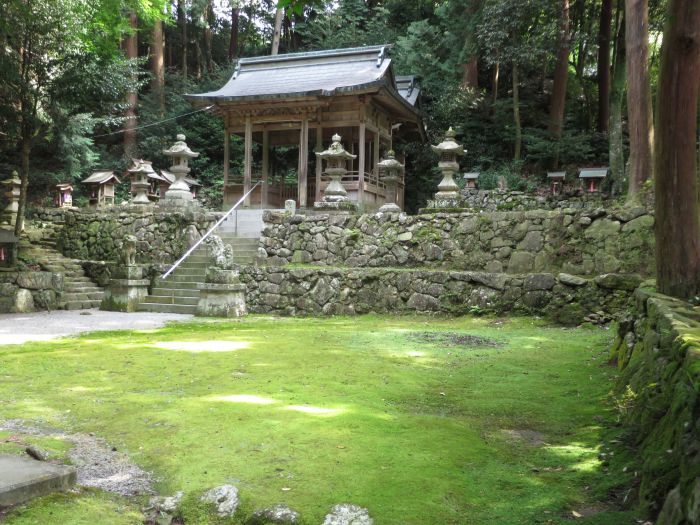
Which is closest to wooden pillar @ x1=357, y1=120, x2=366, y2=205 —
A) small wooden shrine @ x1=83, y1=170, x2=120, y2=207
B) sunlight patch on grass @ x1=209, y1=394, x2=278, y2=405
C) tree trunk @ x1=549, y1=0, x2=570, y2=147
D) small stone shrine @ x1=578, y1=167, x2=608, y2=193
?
small stone shrine @ x1=578, y1=167, x2=608, y2=193

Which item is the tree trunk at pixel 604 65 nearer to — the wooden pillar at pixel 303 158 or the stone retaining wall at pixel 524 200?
the stone retaining wall at pixel 524 200

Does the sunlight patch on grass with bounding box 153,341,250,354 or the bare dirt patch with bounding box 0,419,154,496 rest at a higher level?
the bare dirt patch with bounding box 0,419,154,496

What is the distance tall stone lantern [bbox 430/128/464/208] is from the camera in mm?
12383

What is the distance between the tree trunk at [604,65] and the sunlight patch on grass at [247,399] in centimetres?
2077

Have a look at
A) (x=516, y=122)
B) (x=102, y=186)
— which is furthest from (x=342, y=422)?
(x=102, y=186)

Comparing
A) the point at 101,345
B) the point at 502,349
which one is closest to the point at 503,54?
the point at 502,349

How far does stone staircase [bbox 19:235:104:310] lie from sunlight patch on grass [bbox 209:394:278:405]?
29.4 feet

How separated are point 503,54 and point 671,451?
19297 millimetres

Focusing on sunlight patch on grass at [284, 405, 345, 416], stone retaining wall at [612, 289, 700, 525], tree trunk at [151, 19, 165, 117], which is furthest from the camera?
tree trunk at [151, 19, 165, 117]

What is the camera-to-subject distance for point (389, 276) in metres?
10.1

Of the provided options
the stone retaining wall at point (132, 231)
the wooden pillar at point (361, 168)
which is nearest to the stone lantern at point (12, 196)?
the stone retaining wall at point (132, 231)

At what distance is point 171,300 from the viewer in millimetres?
11367

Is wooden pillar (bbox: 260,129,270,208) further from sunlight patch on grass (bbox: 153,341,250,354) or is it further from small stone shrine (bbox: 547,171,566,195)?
sunlight patch on grass (bbox: 153,341,250,354)

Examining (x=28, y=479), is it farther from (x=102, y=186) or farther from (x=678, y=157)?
(x=102, y=186)
